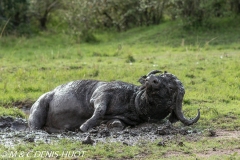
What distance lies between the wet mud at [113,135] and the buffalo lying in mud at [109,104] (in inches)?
4.9

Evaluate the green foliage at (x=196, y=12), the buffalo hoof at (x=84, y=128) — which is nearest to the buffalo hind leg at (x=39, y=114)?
the buffalo hoof at (x=84, y=128)

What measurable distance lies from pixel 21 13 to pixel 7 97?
14281 millimetres

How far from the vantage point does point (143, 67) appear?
15953 mm

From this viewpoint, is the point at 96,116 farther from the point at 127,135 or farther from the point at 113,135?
the point at 127,135

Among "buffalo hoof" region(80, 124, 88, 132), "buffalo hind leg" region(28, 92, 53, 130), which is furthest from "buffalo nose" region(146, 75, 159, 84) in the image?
"buffalo hind leg" region(28, 92, 53, 130)

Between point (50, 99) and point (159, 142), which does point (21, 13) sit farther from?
point (159, 142)

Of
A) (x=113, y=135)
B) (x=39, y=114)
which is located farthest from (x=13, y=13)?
(x=113, y=135)

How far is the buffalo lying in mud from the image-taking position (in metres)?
8.30

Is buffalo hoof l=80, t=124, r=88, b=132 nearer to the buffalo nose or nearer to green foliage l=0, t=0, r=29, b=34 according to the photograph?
the buffalo nose

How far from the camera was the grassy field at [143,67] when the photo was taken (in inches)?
293

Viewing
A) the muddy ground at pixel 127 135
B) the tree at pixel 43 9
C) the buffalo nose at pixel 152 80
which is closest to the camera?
the muddy ground at pixel 127 135

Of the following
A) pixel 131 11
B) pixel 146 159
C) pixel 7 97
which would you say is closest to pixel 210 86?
pixel 7 97

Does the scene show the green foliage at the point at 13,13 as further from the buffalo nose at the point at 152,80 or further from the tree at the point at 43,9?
the buffalo nose at the point at 152,80

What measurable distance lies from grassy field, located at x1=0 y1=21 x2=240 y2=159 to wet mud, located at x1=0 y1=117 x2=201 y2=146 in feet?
1.03
